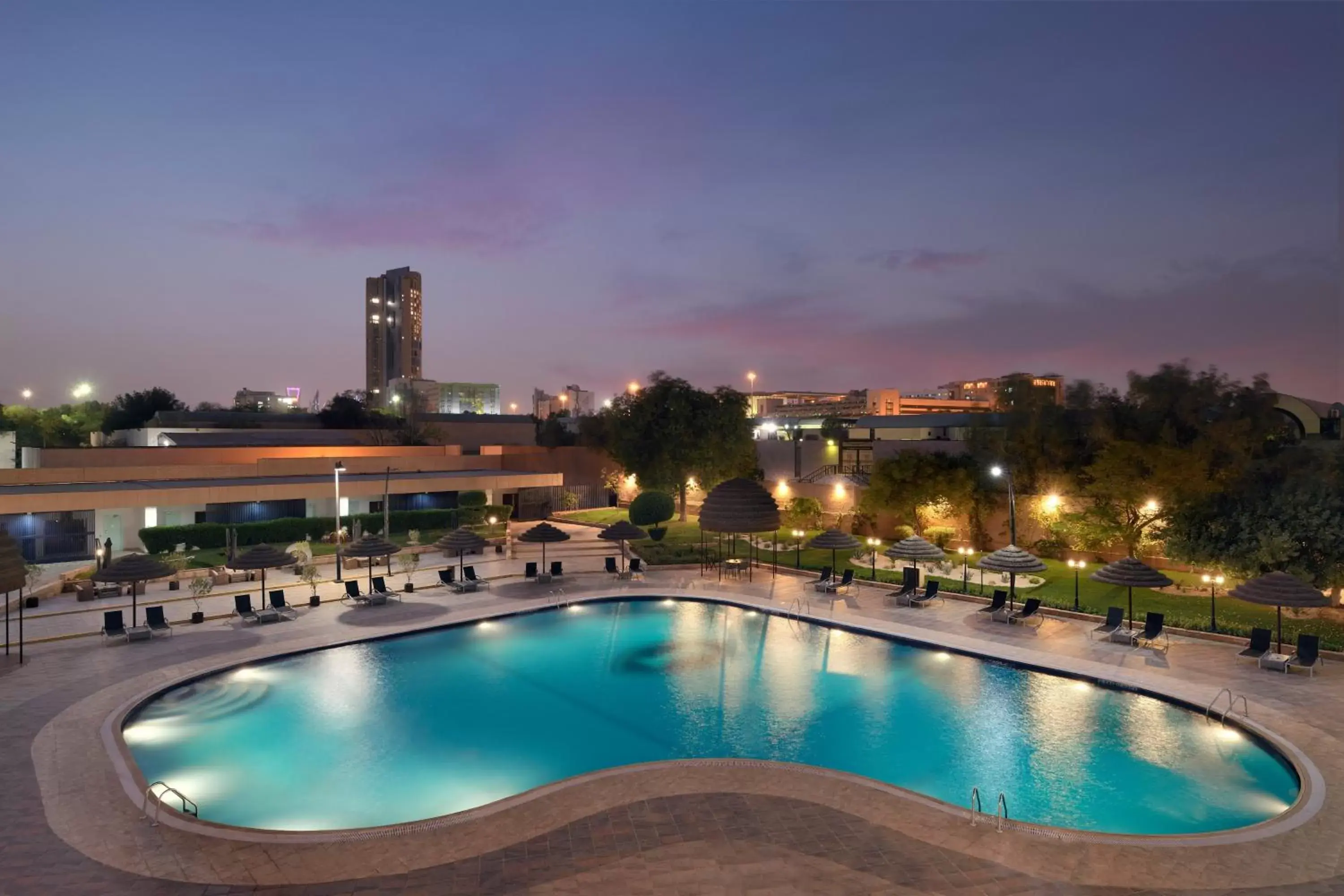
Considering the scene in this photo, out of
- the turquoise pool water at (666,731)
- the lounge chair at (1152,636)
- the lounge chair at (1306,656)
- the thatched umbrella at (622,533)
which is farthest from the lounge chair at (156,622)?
the lounge chair at (1306,656)

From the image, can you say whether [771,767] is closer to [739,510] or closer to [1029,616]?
[1029,616]

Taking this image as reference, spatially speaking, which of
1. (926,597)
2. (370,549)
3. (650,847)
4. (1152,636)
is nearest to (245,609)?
(370,549)

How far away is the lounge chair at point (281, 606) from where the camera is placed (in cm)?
2108

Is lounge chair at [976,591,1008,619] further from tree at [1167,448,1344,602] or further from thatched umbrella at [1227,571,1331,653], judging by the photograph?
tree at [1167,448,1344,602]

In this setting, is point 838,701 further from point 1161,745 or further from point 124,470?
point 124,470

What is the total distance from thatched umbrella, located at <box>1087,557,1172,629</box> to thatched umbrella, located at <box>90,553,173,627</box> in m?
23.7

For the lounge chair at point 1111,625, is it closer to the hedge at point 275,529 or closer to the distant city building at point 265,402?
the hedge at point 275,529

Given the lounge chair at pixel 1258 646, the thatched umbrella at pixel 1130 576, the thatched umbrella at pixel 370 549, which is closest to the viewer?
the lounge chair at pixel 1258 646

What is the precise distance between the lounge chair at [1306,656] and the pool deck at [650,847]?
3.29 metres

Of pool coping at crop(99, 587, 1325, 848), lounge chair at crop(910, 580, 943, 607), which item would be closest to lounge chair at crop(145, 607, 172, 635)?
pool coping at crop(99, 587, 1325, 848)

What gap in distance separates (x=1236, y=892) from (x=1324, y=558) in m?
16.1

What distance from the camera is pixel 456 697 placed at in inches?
633

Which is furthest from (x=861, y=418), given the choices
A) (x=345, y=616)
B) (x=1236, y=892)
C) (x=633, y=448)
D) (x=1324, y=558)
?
(x=1236, y=892)

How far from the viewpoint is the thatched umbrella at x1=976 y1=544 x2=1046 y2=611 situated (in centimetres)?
2139
